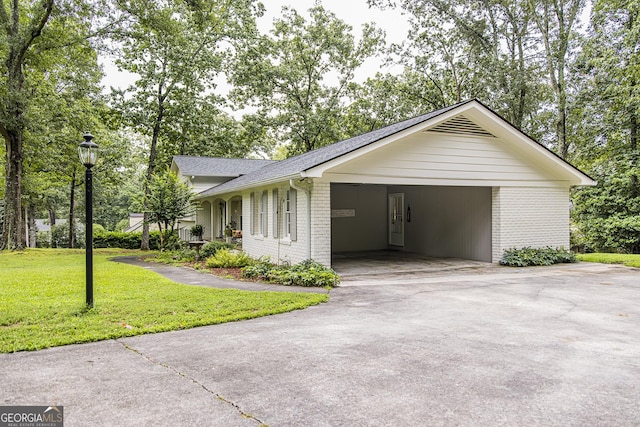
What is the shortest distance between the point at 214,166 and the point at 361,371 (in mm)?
20501

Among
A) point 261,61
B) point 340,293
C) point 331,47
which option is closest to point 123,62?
point 261,61

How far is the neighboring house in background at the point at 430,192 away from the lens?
33.7ft

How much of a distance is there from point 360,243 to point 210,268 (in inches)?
253

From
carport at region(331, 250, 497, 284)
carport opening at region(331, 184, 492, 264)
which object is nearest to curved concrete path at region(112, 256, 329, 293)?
carport at region(331, 250, 497, 284)

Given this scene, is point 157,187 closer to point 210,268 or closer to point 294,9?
point 210,268

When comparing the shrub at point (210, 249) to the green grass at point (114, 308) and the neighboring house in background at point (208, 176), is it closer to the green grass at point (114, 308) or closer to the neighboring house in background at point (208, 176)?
the neighboring house in background at point (208, 176)

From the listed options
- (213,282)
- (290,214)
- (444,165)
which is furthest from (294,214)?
(444,165)

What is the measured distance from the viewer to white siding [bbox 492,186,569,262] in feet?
40.1

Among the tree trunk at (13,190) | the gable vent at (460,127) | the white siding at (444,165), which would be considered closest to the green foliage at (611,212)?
the white siding at (444,165)

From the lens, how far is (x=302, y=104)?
2947 cm

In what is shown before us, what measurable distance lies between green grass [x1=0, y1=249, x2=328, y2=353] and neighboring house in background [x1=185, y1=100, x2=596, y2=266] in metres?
3.14

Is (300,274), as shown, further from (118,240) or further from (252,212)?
(118,240)

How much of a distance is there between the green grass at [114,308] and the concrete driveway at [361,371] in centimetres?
36

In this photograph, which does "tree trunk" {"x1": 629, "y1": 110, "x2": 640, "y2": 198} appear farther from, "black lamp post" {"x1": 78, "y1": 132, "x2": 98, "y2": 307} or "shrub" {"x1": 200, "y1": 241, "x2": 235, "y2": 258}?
"black lamp post" {"x1": 78, "y1": 132, "x2": 98, "y2": 307}
